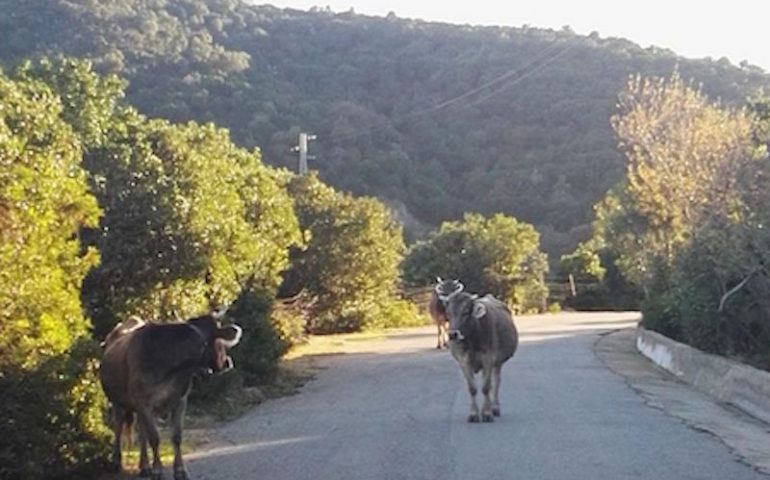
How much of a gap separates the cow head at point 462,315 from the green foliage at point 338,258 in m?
20.0

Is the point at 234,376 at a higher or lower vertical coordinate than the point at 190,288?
lower

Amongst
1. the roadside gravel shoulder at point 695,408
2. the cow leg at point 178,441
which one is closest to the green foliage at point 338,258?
the roadside gravel shoulder at point 695,408

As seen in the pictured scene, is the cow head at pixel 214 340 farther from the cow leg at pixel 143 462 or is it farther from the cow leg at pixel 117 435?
the cow leg at pixel 117 435

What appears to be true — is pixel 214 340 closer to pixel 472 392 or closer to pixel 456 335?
pixel 456 335

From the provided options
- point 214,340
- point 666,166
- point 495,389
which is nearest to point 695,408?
point 495,389

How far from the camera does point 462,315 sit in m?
17.5

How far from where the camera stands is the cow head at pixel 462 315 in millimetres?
17344

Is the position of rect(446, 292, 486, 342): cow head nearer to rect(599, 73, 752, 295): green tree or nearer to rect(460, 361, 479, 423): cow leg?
rect(460, 361, 479, 423): cow leg

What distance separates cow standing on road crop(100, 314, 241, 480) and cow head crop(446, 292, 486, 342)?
4737mm

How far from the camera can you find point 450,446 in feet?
47.8

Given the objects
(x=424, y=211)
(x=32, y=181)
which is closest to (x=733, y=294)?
(x=32, y=181)

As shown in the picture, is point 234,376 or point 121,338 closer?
point 121,338

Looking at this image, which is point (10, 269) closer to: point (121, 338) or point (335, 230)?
point (121, 338)

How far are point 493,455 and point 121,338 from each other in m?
4.44
